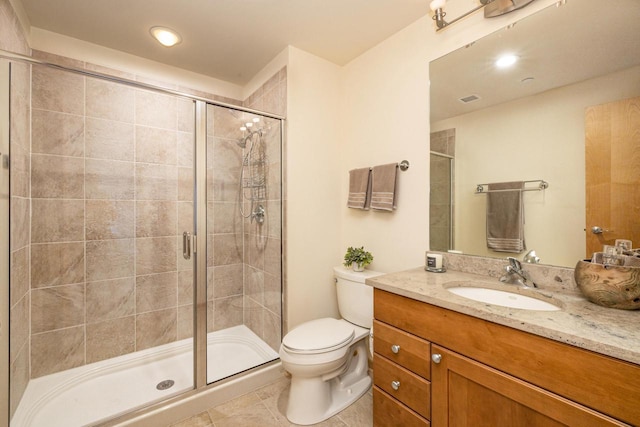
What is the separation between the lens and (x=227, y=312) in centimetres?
229

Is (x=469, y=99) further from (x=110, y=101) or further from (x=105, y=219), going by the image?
(x=105, y=219)

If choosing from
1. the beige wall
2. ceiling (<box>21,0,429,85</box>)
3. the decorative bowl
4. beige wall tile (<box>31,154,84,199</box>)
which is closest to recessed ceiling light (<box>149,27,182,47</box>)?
ceiling (<box>21,0,429,85</box>)

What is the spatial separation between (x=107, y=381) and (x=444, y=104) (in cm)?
286

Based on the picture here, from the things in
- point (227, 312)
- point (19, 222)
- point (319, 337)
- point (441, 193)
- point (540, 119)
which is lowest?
point (227, 312)

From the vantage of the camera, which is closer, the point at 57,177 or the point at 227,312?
the point at 57,177

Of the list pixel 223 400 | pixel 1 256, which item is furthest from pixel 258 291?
pixel 1 256

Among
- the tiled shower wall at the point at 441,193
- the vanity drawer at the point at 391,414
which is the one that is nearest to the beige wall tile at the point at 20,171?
the vanity drawer at the point at 391,414

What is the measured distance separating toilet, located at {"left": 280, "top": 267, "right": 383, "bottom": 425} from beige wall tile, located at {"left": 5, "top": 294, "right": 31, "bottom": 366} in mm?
1371

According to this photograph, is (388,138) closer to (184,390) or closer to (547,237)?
(547,237)

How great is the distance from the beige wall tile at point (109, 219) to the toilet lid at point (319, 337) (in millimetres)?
1486

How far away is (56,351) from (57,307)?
294 millimetres

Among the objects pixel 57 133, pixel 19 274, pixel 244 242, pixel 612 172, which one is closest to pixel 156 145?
pixel 57 133

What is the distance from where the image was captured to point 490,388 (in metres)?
0.93

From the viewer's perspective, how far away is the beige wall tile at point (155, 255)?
6.99ft
